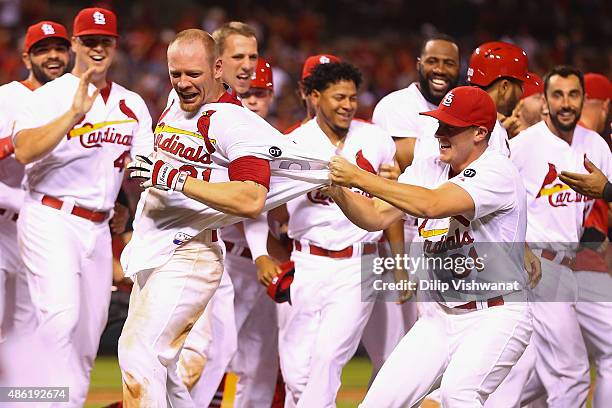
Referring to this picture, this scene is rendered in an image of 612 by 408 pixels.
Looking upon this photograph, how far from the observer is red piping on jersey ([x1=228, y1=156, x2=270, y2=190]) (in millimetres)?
5281

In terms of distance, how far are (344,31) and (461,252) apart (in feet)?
46.2

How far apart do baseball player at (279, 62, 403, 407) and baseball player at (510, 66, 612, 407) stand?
3.20ft

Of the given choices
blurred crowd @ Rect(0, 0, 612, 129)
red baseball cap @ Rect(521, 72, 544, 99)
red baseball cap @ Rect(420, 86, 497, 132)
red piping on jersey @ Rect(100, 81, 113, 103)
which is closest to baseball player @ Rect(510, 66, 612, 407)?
red baseball cap @ Rect(521, 72, 544, 99)

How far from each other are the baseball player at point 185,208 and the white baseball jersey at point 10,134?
1957 millimetres

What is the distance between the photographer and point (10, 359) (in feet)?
25.3

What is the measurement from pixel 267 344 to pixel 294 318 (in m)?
0.75

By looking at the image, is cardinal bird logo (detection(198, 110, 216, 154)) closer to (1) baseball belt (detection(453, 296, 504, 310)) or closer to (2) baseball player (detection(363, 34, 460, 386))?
(1) baseball belt (detection(453, 296, 504, 310))

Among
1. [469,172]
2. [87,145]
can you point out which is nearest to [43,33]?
[87,145]

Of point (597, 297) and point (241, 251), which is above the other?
point (241, 251)

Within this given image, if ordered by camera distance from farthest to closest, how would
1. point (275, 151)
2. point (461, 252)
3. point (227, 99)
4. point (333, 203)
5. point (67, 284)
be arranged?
point (333, 203) < point (67, 284) < point (461, 252) < point (227, 99) < point (275, 151)

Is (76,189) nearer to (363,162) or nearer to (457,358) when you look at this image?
(363,162)

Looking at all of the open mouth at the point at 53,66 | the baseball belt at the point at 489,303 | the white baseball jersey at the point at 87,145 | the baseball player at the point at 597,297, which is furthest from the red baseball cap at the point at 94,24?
the baseball player at the point at 597,297

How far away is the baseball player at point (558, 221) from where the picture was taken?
714 centimetres

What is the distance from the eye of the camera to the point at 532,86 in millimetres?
8117
